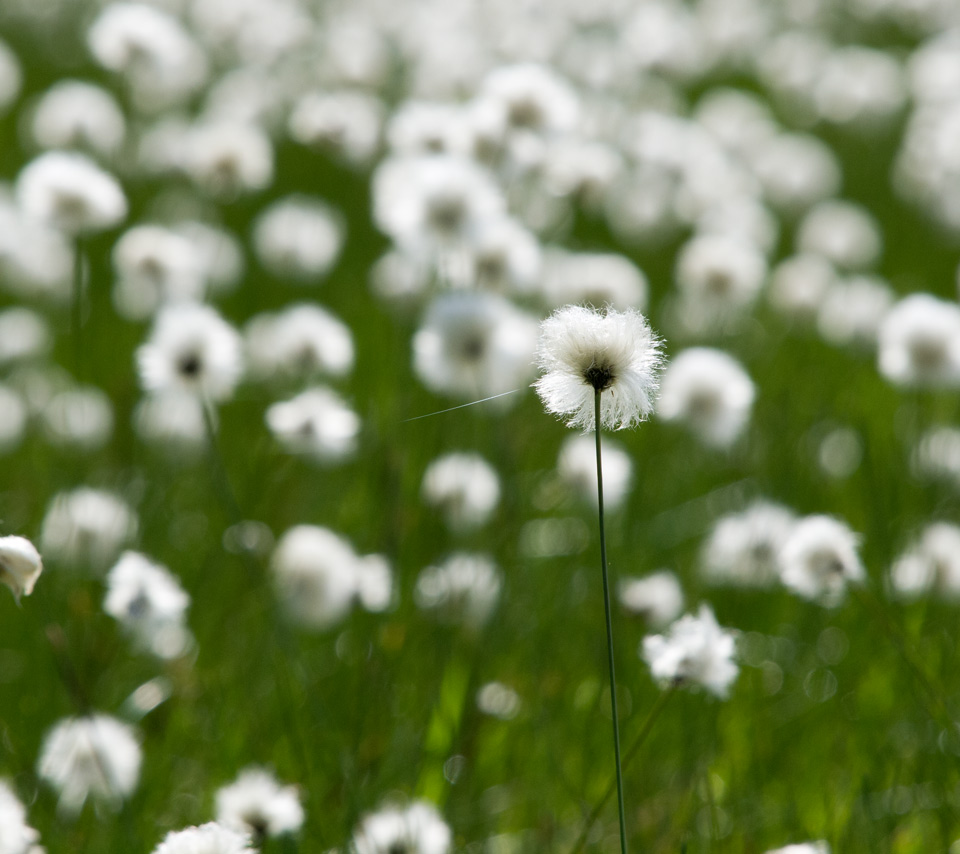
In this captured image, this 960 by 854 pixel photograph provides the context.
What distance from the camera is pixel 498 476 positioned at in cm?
260

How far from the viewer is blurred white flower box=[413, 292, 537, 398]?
2123mm

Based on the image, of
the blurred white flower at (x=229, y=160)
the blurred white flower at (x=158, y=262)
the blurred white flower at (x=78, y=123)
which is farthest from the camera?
the blurred white flower at (x=78, y=123)

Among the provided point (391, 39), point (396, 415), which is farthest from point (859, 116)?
point (396, 415)

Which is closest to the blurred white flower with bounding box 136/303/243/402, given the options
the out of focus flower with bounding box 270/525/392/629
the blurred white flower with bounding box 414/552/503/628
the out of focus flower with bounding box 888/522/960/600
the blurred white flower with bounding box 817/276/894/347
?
the out of focus flower with bounding box 270/525/392/629

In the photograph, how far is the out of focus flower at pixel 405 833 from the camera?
4.42 ft

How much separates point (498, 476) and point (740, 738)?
0.91 metres

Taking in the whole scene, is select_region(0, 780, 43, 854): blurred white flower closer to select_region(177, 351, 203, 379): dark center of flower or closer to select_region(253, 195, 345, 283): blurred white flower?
select_region(177, 351, 203, 379): dark center of flower

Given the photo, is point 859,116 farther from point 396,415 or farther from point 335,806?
point 335,806

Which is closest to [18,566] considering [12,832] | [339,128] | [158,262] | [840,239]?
[12,832]

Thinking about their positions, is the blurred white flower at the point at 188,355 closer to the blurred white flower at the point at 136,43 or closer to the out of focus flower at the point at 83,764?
the out of focus flower at the point at 83,764

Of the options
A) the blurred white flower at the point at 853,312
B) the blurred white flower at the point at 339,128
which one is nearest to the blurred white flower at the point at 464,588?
the blurred white flower at the point at 339,128

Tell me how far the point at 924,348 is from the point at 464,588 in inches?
45.8

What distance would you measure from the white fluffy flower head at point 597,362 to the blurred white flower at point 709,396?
108 centimetres

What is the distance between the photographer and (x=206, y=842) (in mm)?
→ 1083
